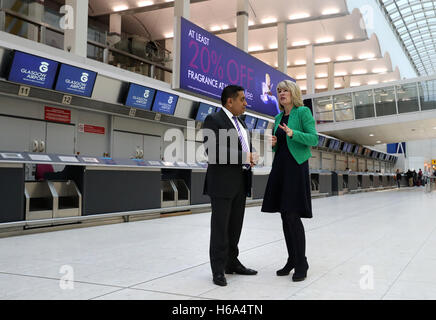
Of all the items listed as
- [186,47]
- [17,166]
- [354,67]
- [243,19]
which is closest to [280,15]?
[243,19]

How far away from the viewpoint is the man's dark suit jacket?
120 inches

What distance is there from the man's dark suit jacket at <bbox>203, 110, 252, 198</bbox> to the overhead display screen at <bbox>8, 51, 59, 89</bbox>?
4701mm

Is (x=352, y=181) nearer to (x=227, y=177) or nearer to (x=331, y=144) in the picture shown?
(x=331, y=144)

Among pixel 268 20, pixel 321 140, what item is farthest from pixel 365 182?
pixel 268 20

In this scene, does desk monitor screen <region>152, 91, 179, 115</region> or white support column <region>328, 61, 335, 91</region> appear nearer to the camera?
desk monitor screen <region>152, 91, 179, 115</region>

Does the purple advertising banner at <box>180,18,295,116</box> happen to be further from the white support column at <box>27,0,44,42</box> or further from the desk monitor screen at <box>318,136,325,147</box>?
the desk monitor screen at <box>318,136,325,147</box>

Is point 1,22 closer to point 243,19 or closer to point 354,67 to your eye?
point 243,19

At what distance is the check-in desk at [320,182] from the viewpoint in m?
16.8

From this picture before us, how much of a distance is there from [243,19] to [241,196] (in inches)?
513

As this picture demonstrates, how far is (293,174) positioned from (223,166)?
0.58m

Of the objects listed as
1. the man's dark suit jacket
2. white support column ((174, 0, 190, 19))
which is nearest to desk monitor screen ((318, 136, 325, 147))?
white support column ((174, 0, 190, 19))

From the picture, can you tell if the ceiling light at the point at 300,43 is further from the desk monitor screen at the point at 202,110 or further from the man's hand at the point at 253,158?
the man's hand at the point at 253,158

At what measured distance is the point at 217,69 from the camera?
1144cm
